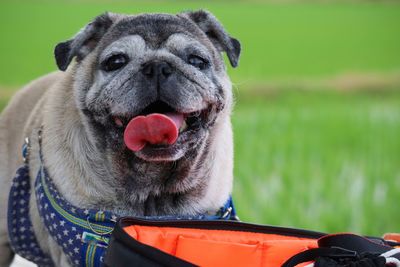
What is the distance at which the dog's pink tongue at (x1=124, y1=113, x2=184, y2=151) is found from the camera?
224 cm

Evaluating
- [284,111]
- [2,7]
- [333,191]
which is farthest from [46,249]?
[2,7]

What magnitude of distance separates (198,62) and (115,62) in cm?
32

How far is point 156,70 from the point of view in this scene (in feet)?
7.60

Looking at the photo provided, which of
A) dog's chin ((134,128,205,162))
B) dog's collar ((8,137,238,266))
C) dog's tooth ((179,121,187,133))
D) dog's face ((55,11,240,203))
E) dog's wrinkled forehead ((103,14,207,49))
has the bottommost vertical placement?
dog's collar ((8,137,238,266))

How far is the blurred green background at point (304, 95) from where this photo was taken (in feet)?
21.3

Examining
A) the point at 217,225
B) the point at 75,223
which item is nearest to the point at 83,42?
the point at 75,223

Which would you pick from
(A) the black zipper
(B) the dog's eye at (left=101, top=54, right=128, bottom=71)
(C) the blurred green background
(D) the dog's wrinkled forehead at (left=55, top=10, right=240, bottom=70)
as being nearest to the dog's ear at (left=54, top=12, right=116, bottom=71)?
(D) the dog's wrinkled forehead at (left=55, top=10, right=240, bottom=70)

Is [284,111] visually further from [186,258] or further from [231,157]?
[186,258]

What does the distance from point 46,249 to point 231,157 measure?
2.85 ft

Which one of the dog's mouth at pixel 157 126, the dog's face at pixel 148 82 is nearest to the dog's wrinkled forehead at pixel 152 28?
the dog's face at pixel 148 82

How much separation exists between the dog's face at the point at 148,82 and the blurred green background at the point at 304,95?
1.36 ft

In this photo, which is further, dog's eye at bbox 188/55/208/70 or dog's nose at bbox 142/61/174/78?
dog's eye at bbox 188/55/208/70

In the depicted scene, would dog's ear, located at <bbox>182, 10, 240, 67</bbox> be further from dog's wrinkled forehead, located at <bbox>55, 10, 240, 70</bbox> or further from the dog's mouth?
the dog's mouth

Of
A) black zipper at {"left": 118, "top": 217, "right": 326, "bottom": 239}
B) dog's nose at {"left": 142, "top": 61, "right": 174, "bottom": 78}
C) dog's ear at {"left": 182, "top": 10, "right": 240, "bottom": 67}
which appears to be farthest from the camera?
dog's ear at {"left": 182, "top": 10, "right": 240, "bottom": 67}
